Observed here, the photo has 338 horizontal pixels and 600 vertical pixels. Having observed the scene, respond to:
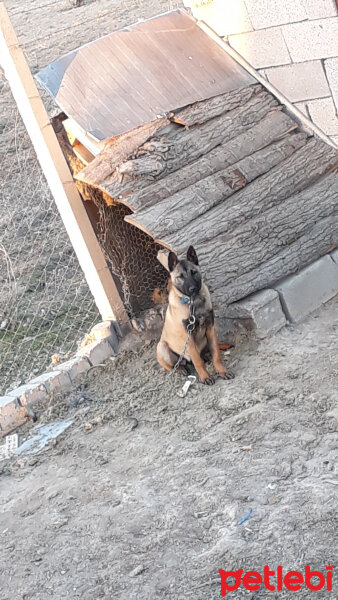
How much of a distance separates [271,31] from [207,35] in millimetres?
659

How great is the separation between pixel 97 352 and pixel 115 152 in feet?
5.56

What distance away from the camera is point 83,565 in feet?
13.7

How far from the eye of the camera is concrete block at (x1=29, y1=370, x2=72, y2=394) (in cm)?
636

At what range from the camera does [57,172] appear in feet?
21.5

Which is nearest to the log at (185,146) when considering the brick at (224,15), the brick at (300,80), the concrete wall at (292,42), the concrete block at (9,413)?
the brick at (300,80)

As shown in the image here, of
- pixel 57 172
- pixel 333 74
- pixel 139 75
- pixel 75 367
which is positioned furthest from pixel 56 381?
pixel 333 74

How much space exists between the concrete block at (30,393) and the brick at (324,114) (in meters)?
3.40

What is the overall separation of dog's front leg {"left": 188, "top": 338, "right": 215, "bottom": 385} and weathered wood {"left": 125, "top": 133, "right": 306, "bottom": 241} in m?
0.87

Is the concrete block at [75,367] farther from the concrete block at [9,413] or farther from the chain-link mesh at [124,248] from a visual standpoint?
the chain-link mesh at [124,248]

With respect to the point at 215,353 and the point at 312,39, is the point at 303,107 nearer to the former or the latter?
the point at 312,39

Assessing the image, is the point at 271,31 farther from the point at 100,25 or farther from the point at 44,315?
the point at 100,25

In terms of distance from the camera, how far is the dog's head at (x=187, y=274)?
583 cm

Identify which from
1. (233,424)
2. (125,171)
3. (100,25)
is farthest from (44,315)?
(100,25)

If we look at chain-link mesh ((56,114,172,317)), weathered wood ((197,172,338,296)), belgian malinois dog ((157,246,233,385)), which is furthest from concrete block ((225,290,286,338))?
chain-link mesh ((56,114,172,317))
